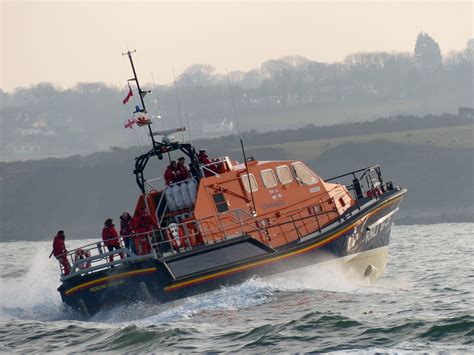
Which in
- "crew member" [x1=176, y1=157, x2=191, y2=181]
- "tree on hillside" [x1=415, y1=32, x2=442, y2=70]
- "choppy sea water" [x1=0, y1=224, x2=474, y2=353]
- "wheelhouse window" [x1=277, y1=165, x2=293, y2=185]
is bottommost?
"choppy sea water" [x1=0, y1=224, x2=474, y2=353]

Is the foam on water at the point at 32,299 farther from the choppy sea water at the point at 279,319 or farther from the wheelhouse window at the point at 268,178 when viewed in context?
the wheelhouse window at the point at 268,178

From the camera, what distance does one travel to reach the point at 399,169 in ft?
201

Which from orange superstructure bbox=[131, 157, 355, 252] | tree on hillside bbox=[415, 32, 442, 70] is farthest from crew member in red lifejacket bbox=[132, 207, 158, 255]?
tree on hillside bbox=[415, 32, 442, 70]

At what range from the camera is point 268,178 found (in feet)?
67.7

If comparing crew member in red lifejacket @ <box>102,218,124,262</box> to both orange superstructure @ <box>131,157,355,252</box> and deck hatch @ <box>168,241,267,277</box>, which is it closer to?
orange superstructure @ <box>131,157,355,252</box>

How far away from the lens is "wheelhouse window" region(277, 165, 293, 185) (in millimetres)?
20781

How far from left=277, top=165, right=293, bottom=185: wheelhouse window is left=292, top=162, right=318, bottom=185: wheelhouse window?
23cm

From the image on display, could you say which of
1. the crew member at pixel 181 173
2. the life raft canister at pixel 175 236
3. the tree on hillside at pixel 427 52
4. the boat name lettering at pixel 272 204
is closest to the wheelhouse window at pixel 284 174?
the boat name lettering at pixel 272 204

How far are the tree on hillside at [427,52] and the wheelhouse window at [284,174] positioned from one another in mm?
116919

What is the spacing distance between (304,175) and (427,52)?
126678mm

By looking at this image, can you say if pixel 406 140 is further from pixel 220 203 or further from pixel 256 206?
pixel 220 203

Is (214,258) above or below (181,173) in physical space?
below

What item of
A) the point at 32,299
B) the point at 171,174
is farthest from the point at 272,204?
the point at 32,299

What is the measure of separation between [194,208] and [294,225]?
2132mm
